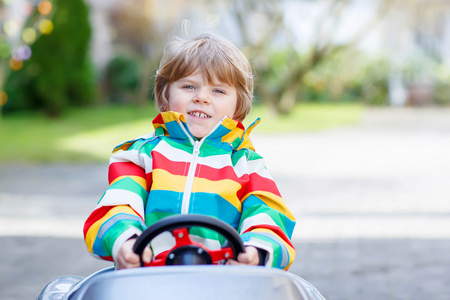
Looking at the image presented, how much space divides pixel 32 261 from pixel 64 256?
0.24 metres

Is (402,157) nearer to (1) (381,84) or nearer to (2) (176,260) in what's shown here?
(2) (176,260)

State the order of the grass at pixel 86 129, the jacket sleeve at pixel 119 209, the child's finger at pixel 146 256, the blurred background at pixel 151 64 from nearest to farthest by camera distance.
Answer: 1. the child's finger at pixel 146 256
2. the jacket sleeve at pixel 119 209
3. the grass at pixel 86 129
4. the blurred background at pixel 151 64

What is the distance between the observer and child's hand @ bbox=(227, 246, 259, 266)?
71.9 inches

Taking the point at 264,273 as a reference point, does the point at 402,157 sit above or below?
below

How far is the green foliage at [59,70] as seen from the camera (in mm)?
14602

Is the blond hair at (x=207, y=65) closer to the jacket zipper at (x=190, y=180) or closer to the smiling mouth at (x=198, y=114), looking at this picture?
the smiling mouth at (x=198, y=114)

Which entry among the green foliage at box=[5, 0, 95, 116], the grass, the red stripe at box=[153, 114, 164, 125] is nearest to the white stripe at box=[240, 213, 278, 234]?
the red stripe at box=[153, 114, 164, 125]

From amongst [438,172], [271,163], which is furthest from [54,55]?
[438,172]

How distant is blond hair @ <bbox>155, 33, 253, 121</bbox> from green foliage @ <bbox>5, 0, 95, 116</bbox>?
12.9 m

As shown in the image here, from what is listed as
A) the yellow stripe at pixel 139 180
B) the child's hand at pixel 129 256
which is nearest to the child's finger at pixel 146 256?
the child's hand at pixel 129 256

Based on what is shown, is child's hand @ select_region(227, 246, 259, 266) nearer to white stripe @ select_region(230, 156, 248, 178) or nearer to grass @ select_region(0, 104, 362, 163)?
white stripe @ select_region(230, 156, 248, 178)

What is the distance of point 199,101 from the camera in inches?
87.2

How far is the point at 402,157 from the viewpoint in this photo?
32.1ft

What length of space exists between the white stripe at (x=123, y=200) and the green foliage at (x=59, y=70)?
518 inches
